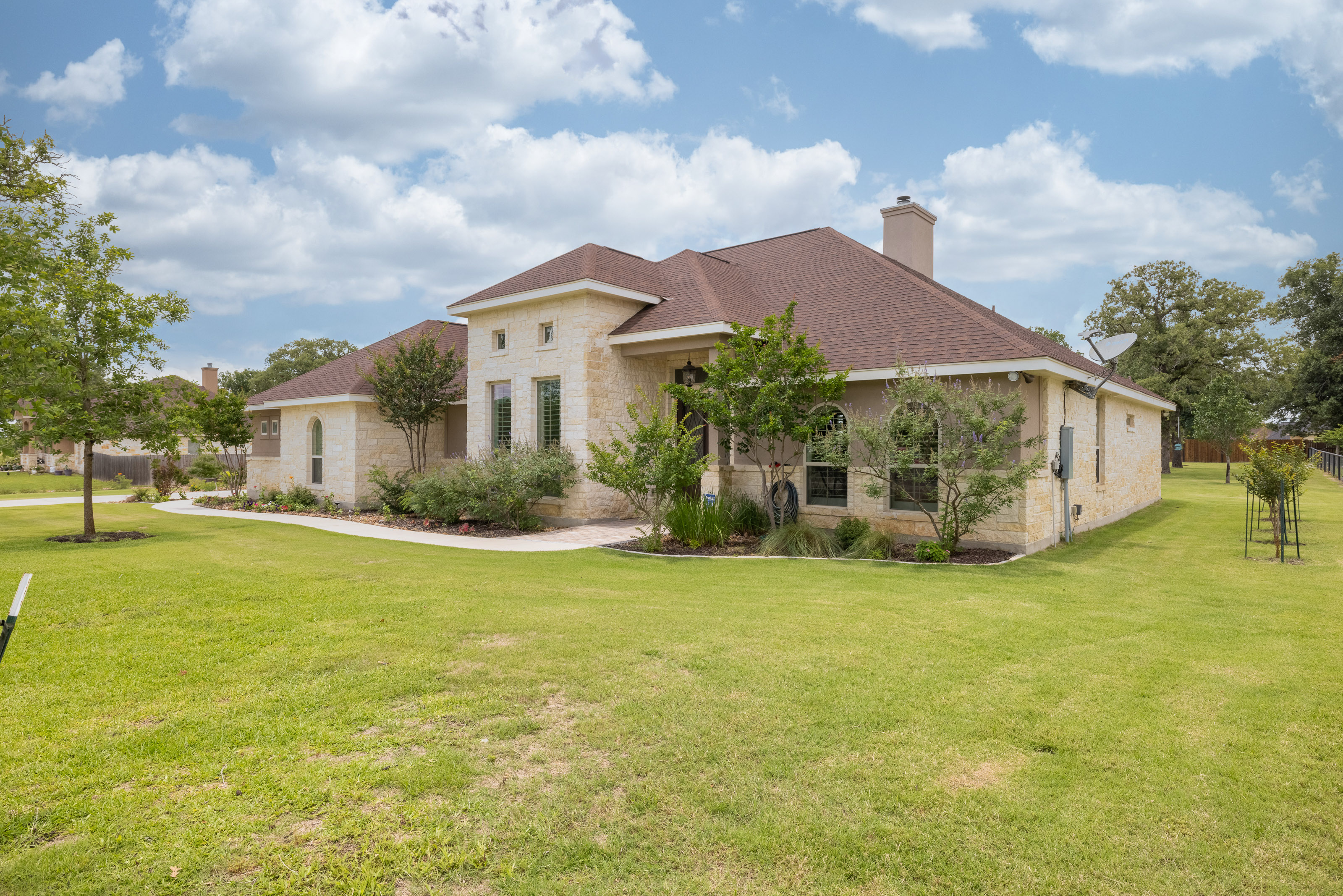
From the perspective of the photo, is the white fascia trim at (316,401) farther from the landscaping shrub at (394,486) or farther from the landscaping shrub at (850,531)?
the landscaping shrub at (850,531)

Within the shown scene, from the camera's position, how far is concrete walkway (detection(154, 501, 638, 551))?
13039mm

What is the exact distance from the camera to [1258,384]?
1582 inches

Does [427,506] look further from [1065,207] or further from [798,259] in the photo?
[1065,207]

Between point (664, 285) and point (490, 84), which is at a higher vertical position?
point (490, 84)

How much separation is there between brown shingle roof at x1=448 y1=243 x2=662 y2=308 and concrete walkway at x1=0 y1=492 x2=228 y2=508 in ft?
52.5

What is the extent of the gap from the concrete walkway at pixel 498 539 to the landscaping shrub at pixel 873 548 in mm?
4285

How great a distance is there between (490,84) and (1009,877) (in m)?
13.2

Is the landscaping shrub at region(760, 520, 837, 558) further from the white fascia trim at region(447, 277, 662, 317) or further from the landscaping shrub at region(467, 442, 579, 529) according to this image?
the white fascia trim at region(447, 277, 662, 317)

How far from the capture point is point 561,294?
1612 centimetres

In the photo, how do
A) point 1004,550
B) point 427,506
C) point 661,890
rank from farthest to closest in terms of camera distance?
point 427,506, point 1004,550, point 661,890

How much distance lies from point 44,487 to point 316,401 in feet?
75.4

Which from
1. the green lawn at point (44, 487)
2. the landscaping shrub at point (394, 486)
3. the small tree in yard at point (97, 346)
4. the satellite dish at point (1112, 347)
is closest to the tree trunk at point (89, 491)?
the small tree in yard at point (97, 346)

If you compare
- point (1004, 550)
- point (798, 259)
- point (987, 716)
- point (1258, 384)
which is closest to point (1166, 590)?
point (1004, 550)

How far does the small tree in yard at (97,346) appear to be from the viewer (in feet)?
44.1
